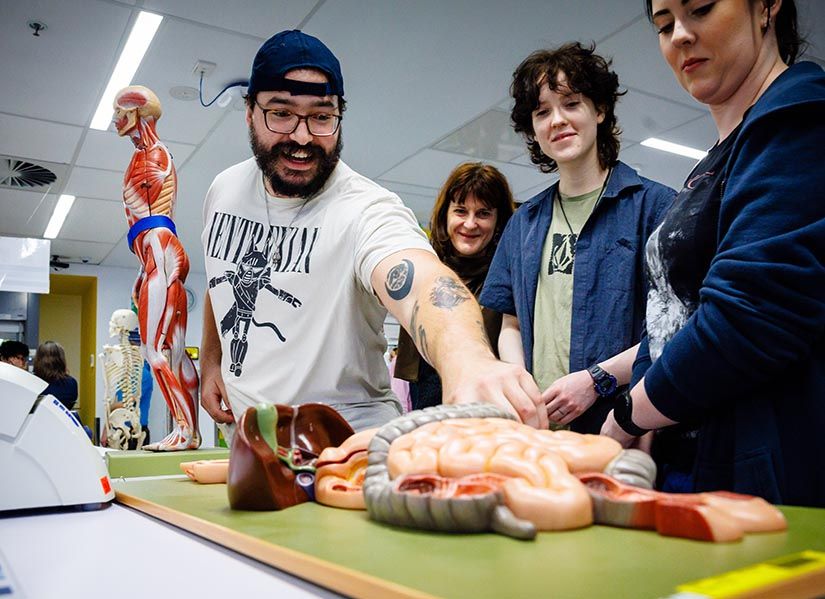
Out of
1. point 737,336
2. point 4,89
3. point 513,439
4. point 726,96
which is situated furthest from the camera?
point 4,89

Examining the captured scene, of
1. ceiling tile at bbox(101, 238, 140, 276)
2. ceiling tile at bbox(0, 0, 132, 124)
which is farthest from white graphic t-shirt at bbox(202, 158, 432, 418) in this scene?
ceiling tile at bbox(101, 238, 140, 276)

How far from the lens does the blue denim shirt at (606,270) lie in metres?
1.51

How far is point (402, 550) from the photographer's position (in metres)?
0.55

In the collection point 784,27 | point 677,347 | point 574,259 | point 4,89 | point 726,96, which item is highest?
point 4,89

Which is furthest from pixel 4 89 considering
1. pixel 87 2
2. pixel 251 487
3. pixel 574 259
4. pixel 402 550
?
pixel 402 550

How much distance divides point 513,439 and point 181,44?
355cm

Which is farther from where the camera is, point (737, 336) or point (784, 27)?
point (784, 27)

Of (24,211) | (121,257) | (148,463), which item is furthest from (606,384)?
(121,257)

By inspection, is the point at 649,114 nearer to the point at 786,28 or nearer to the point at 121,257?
the point at 786,28

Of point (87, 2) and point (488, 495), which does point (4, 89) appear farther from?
point (488, 495)

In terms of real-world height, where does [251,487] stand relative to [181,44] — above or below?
below

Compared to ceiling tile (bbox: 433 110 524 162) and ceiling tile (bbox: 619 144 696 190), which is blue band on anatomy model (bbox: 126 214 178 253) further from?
ceiling tile (bbox: 619 144 696 190)

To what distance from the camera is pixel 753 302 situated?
850 mm

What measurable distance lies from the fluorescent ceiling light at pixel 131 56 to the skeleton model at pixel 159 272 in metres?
1.50
